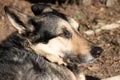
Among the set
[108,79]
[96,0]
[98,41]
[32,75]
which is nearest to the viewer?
[32,75]

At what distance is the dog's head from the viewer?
5672mm

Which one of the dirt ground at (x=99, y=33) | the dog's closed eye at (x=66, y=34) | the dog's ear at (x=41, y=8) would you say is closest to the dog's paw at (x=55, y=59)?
the dog's closed eye at (x=66, y=34)

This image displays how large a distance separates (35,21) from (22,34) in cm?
29

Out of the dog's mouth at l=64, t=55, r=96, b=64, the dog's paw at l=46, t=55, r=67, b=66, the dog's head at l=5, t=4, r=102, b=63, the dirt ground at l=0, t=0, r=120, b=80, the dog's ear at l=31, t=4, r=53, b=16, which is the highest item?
the dirt ground at l=0, t=0, r=120, b=80

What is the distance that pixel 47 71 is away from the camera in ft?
18.7

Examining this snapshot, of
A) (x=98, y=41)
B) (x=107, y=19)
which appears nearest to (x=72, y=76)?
(x=98, y=41)

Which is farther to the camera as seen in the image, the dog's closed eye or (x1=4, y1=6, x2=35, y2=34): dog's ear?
the dog's closed eye

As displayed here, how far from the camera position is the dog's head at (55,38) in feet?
18.6

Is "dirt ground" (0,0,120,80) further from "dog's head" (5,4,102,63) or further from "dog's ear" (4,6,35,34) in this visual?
"dog's ear" (4,6,35,34)

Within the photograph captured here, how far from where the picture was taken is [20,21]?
5.58 meters

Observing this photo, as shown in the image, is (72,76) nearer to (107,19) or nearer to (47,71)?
(47,71)

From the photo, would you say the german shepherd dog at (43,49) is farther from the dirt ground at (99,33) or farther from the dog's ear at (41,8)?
the dirt ground at (99,33)

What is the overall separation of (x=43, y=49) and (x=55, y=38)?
0.25 metres

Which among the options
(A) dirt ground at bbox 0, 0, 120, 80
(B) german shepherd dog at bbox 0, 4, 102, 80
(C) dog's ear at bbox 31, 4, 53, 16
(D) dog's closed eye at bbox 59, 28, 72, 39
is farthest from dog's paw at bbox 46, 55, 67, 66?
(A) dirt ground at bbox 0, 0, 120, 80
